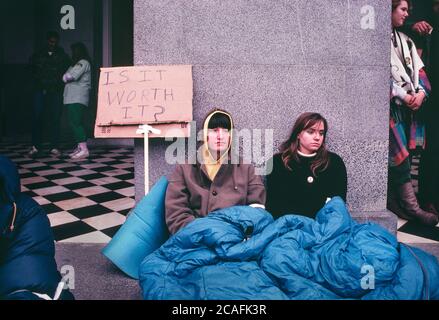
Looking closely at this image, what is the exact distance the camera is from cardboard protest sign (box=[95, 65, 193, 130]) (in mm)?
2510

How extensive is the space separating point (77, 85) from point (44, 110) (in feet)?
2.41

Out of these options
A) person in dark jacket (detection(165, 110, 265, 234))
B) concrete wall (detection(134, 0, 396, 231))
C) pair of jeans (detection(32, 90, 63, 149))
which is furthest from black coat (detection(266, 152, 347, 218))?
pair of jeans (detection(32, 90, 63, 149))

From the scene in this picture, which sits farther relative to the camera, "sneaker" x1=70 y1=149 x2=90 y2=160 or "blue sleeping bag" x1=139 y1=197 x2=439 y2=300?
"sneaker" x1=70 y1=149 x2=90 y2=160

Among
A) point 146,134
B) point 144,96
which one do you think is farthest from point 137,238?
point 144,96

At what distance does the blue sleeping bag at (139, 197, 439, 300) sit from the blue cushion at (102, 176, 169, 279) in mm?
355

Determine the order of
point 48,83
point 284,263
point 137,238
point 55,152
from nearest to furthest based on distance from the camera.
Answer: point 284,263, point 137,238, point 48,83, point 55,152

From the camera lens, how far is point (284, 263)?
1686mm

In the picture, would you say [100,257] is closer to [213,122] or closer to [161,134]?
[161,134]

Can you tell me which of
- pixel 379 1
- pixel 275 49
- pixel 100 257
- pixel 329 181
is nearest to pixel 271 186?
pixel 329 181

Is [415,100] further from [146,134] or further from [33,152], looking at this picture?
[33,152]

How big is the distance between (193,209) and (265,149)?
72cm

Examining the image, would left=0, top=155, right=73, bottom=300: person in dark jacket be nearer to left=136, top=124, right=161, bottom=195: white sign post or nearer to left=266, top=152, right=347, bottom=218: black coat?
left=136, top=124, right=161, bottom=195: white sign post

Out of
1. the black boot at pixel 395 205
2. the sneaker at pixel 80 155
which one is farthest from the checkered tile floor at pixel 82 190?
the black boot at pixel 395 205

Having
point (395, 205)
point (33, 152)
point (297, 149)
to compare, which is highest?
point (297, 149)
